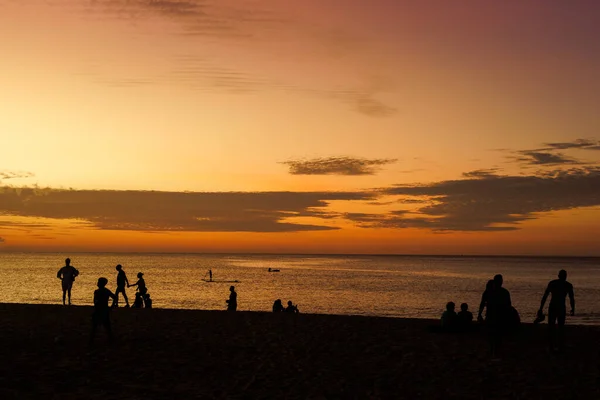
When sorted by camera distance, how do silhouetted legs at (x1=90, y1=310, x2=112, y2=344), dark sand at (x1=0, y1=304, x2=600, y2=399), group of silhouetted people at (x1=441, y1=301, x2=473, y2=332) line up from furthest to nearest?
group of silhouetted people at (x1=441, y1=301, x2=473, y2=332) < silhouetted legs at (x1=90, y1=310, x2=112, y2=344) < dark sand at (x1=0, y1=304, x2=600, y2=399)

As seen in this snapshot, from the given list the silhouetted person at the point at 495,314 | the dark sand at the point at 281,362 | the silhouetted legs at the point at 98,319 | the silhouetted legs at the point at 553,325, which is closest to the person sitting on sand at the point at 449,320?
Result: the dark sand at the point at 281,362

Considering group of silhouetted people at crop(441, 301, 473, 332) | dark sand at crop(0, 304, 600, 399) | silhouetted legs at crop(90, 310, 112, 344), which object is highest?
silhouetted legs at crop(90, 310, 112, 344)

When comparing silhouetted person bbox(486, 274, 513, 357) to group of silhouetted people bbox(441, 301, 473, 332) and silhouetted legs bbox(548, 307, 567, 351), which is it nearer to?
silhouetted legs bbox(548, 307, 567, 351)

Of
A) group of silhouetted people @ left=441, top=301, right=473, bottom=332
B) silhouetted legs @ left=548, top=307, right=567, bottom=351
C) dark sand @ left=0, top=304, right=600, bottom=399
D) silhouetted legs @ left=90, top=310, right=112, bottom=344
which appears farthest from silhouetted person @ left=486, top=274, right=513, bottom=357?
silhouetted legs @ left=90, top=310, right=112, bottom=344

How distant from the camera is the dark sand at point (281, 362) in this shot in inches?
500

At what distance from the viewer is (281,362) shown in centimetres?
1554

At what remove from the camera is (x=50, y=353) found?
15.9 meters

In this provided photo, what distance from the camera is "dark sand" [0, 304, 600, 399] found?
1270cm

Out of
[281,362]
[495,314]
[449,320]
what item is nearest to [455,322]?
[449,320]

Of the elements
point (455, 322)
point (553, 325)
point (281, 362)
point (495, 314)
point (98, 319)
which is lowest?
point (281, 362)

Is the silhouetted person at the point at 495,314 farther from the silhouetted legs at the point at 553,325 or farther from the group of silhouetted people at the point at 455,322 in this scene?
the group of silhouetted people at the point at 455,322

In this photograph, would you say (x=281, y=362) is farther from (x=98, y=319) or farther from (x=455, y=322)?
(x=455, y=322)

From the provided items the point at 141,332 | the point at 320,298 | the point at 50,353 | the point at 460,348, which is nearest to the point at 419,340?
the point at 460,348

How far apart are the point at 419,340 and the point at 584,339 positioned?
5274mm
